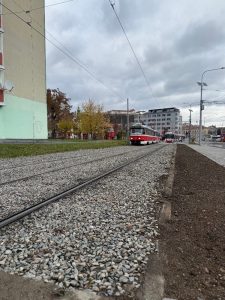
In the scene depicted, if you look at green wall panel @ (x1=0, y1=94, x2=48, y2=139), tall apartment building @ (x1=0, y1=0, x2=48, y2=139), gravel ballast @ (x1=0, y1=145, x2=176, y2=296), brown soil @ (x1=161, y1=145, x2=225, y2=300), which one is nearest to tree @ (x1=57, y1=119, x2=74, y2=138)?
tall apartment building @ (x1=0, y1=0, x2=48, y2=139)

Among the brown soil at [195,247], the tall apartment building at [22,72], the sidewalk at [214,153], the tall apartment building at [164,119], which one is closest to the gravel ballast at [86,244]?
the brown soil at [195,247]

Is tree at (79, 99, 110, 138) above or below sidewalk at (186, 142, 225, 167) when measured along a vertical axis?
above

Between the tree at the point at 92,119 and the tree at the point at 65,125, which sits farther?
the tree at the point at 65,125

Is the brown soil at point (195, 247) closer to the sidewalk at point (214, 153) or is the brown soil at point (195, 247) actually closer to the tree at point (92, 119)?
the sidewalk at point (214, 153)

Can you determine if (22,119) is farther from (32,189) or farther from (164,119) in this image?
(164,119)

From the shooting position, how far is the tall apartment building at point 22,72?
34.1 m

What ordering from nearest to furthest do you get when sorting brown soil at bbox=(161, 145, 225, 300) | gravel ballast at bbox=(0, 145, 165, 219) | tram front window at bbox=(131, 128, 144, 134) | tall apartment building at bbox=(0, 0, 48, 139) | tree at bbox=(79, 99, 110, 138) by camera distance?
brown soil at bbox=(161, 145, 225, 300)
gravel ballast at bbox=(0, 145, 165, 219)
tall apartment building at bbox=(0, 0, 48, 139)
tram front window at bbox=(131, 128, 144, 134)
tree at bbox=(79, 99, 110, 138)

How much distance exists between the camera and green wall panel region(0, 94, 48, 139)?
34.6 meters

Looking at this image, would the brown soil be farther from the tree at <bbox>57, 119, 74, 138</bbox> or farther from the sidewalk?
the tree at <bbox>57, 119, 74, 138</bbox>

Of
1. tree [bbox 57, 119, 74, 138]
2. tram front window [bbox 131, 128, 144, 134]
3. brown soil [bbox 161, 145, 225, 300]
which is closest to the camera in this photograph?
brown soil [bbox 161, 145, 225, 300]

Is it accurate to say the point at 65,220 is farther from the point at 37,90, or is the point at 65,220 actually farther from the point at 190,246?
the point at 37,90

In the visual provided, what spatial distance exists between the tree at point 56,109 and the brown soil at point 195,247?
77.0m

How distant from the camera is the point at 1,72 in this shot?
3328 centimetres

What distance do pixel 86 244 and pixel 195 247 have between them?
1.45 metres
